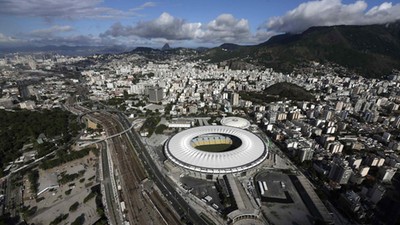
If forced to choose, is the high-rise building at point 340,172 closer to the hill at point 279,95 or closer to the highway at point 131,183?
the highway at point 131,183

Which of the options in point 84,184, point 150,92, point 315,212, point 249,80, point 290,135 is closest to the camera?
point 315,212

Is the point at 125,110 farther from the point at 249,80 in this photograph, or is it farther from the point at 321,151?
the point at 249,80

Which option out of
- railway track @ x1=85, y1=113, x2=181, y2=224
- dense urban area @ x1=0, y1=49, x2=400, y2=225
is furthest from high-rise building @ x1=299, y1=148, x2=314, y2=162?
railway track @ x1=85, y1=113, x2=181, y2=224

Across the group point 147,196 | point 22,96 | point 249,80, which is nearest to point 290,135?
point 147,196

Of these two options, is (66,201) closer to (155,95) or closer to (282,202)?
(282,202)

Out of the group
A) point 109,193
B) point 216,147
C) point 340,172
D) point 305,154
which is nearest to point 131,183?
point 109,193

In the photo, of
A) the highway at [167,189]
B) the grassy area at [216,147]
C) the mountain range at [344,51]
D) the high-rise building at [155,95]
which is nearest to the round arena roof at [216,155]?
the grassy area at [216,147]
